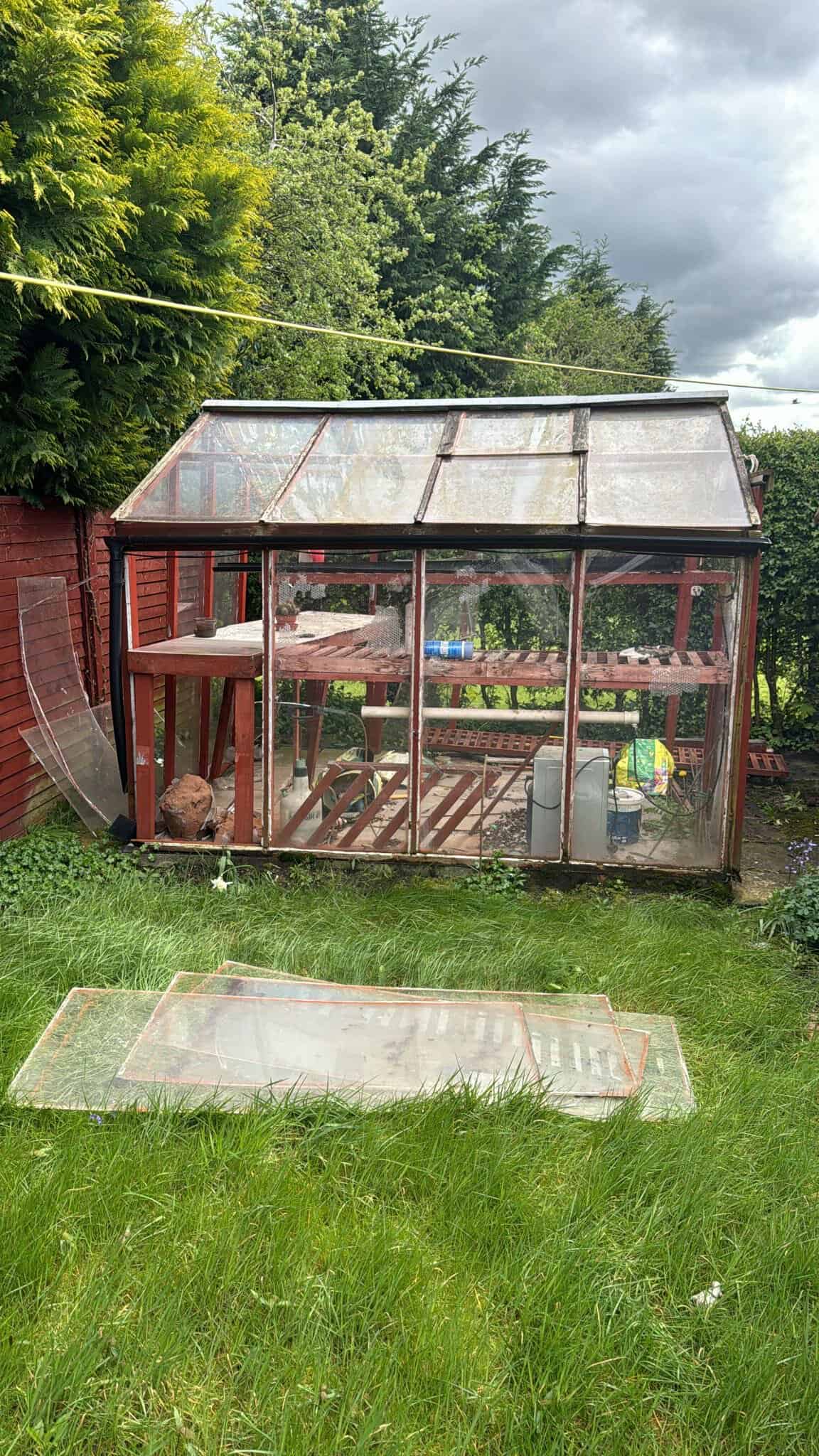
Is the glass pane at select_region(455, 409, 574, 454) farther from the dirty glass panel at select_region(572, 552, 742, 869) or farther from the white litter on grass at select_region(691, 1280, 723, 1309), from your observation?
the white litter on grass at select_region(691, 1280, 723, 1309)

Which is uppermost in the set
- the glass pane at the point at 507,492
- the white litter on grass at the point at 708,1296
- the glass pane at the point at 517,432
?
the glass pane at the point at 517,432

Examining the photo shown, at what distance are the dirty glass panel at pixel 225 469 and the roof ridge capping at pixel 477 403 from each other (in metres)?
0.06

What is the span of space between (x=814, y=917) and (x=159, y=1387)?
383cm

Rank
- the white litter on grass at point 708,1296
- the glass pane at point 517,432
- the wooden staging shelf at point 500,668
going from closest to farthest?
1. the white litter on grass at point 708,1296
2. the wooden staging shelf at point 500,668
3. the glass pane at point 517,432

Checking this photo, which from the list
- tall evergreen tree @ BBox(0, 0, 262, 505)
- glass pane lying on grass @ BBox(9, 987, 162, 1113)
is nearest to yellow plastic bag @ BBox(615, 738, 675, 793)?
glass pane lying on grass @ BBox(9, 987, 162, 1113)

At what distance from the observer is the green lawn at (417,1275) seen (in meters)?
2.19

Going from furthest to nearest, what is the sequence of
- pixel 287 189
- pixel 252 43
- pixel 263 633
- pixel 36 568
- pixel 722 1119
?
pixel 252 43 < pixel 287 189 < pixel 36 568 < pixel 263 633 < pixel 722 1119

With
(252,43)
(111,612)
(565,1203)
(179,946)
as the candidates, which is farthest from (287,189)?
(565,1203)

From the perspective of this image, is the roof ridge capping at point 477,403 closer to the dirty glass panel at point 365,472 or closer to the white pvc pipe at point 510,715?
the dirty glass panel at point 365,472

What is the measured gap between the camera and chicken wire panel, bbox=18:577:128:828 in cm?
650

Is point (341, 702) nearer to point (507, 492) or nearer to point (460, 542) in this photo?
point (460, 542)

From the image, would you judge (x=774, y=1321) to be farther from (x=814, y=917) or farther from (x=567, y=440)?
(x=567, y=440)

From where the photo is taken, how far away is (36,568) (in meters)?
6.86

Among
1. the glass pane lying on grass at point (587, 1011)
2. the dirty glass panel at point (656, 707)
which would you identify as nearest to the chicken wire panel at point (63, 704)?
the glass pane lying on grass at point (587, 1011)
